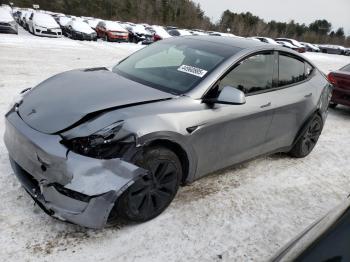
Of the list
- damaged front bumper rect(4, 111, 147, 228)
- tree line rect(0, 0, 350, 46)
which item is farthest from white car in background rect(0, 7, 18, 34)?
tree line rect(0, 0, 350, 46)

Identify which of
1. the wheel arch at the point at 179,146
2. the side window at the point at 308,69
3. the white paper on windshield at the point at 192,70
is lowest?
the wheel arch at the point at 179,146

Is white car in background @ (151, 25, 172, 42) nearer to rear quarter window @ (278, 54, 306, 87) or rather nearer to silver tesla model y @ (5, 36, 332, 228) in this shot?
rear quarter window @ (278, 54, 306, 87)

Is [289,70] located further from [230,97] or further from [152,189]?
[152,189]

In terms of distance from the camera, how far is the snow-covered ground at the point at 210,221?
9.00 feet

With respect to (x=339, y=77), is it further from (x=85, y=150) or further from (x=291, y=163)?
(x=85, y=150)

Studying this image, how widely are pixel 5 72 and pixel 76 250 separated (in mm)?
6656

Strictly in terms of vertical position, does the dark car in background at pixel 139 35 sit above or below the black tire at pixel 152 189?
below

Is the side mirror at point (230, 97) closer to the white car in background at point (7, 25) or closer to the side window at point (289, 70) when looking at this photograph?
the side window at point (289, 70)

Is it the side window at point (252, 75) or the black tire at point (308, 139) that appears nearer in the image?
the side window at point (252, 75)

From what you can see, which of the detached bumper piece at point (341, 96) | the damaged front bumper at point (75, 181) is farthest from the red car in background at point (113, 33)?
the damaged front bumper at point (75, 181)

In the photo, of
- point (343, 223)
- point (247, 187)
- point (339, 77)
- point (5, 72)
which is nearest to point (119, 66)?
point (247, 187)

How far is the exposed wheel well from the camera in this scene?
2.95m

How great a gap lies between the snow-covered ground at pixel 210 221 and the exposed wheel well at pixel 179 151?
1.25 ft

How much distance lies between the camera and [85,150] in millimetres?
2621
